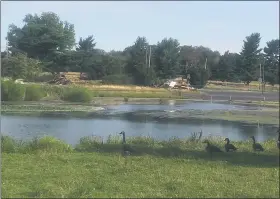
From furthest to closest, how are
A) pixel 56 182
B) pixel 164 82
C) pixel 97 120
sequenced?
pixel 164 82 < pixel 97 120 < pixel 56 182

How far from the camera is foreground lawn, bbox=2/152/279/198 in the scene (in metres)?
6.27

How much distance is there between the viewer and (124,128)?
19.2 metres

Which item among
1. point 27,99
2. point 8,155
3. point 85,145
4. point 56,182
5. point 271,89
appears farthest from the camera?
point 271,89

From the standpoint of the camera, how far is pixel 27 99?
3284cm

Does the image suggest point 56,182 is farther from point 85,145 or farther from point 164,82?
point 164,82

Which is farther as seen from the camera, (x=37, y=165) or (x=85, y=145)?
(x=85, y=145)

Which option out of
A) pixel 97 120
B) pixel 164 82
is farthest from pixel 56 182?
pixel 164 82

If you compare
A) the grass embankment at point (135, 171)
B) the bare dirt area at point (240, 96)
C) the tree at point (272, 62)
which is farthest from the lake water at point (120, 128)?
the tree at point (272, 62)

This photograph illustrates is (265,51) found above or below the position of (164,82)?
above

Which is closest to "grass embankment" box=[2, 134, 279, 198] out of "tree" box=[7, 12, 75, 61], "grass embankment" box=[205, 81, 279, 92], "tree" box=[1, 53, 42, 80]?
"tree" box=[7, 12, 75, 61]

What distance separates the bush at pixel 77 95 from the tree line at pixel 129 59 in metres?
4.18

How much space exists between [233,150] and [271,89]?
4837 cm

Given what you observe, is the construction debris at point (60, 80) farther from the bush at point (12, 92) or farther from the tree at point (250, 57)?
the tree at point (250, 57)

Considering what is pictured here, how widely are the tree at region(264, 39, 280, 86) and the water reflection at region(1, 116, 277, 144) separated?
1445 inches
